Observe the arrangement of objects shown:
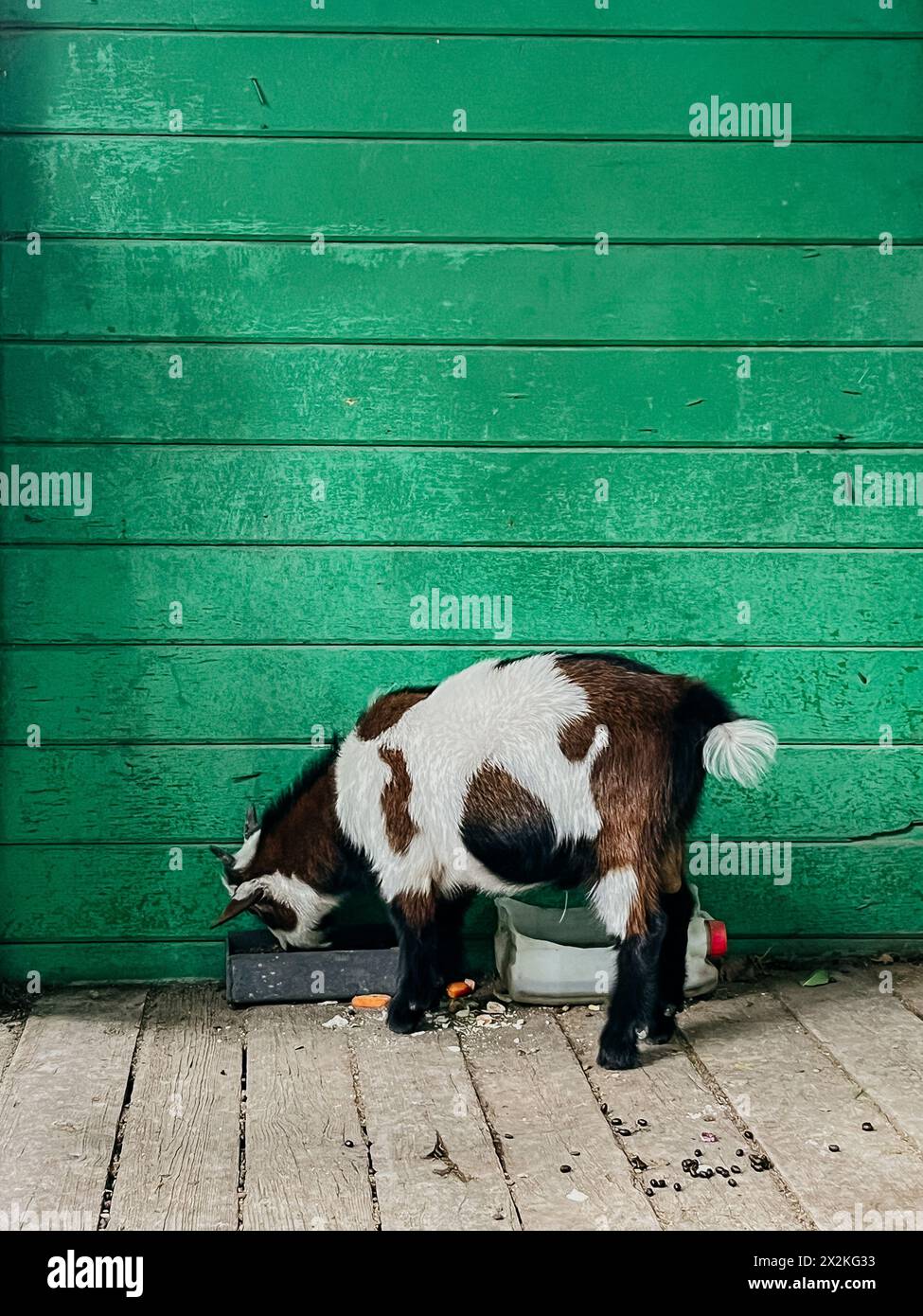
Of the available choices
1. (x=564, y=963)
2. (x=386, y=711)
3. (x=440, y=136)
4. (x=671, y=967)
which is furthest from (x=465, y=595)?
(x=440, y=136)

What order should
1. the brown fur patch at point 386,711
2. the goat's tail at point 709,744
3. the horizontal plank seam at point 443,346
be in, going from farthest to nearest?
the horizontal plank seam at point 443,346
the brown fur patch at point 386,711
the goat's tail at point 709,744

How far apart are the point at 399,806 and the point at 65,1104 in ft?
3.38

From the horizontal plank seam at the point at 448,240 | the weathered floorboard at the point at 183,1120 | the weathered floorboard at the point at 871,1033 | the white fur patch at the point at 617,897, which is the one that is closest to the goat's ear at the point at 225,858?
the weathered floorboard at the point at 183,1120

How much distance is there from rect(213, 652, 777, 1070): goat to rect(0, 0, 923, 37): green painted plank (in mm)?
1785

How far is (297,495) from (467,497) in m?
0.48

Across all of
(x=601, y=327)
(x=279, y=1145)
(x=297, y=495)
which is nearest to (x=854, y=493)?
(x=601, y=327)

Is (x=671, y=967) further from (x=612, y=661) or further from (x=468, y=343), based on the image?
(x=468, y=343)

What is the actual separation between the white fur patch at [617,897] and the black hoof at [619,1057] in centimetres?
26

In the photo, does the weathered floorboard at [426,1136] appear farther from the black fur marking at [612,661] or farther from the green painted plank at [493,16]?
the green painted plank at [493,16]

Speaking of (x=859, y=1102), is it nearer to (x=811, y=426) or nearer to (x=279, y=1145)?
(x=279, y=1145)

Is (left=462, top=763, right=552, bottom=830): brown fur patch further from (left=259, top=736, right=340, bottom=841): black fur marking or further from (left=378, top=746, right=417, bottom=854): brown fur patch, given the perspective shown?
(left=259, top=736, right=340, bottom=841): black fur marking

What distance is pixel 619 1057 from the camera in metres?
3.18

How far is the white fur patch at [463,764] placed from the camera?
10.6 ft

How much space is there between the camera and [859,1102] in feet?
9.79
